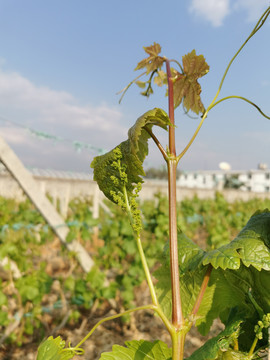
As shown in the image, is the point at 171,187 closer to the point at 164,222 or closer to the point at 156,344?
the point at 156,344

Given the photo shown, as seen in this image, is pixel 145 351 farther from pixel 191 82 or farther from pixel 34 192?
pixel 34 192

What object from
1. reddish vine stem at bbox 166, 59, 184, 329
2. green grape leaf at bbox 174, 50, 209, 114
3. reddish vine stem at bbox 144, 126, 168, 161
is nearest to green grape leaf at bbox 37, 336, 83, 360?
reddish vine stem at bbox 166, 59, 184, 329

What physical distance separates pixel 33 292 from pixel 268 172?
5303cm

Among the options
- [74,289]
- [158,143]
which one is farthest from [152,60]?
[74,289]

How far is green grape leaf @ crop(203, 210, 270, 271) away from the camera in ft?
2.30

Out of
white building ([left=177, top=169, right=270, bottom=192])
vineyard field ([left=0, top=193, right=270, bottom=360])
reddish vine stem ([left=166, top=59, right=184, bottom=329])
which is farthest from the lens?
white building ([left=177, top=169, right=270, bottom=192])

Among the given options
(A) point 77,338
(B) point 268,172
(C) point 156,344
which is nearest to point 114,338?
(A) point 77,338

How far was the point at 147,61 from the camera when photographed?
0.82 metres

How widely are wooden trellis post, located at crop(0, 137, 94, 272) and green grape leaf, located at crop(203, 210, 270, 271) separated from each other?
2.98m

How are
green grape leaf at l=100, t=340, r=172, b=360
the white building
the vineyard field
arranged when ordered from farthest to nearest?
the white building → the vineyard field → green grape leaf at l=100, t=340, r=172, b=360

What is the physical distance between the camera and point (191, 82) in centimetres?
80

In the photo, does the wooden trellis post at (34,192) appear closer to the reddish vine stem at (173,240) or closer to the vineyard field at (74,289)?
the vineyard field at (74,289)

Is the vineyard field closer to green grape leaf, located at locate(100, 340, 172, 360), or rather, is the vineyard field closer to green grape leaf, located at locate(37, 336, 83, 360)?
green grape leaf, located at locate(100, 340, 172, 360)

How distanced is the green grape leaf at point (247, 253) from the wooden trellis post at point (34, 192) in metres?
2.98
